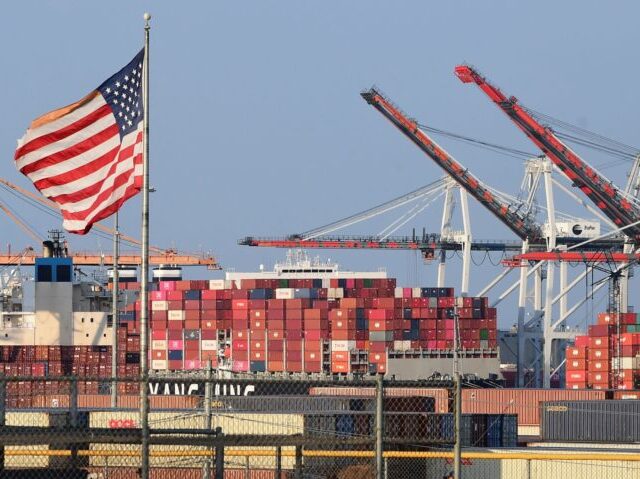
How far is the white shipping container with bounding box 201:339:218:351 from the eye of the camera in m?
101

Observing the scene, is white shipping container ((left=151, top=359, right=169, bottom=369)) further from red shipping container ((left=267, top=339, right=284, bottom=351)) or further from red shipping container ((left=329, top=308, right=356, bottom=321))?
red shipping container ((left=329, top=308, right=356, bottom=321))

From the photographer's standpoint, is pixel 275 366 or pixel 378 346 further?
pixel 275 366

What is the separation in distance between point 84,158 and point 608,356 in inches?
2679

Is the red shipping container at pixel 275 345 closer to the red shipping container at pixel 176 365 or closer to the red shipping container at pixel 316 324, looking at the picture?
the red shipping container at pixel 316 324

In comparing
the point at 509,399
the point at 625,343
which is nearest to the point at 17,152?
the point at 509,399

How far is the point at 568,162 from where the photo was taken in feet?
309

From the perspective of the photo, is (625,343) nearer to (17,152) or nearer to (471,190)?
(471,190)

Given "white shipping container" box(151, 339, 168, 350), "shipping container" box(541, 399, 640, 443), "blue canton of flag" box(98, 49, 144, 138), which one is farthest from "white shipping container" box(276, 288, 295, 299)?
"blue canton of flag" box(98, 49, 144, 138)

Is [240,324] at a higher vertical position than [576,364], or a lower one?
higher

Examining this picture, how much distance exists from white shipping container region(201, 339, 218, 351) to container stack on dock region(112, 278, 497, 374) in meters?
0.07

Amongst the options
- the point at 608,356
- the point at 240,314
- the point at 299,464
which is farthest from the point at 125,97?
the point at 240,314

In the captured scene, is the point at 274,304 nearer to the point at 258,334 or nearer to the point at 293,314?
the point at 293,314

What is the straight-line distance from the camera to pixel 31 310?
79.1 m

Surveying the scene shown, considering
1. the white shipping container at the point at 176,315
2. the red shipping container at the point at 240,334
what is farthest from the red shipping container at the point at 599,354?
the white shipping container at the point at 176,315
